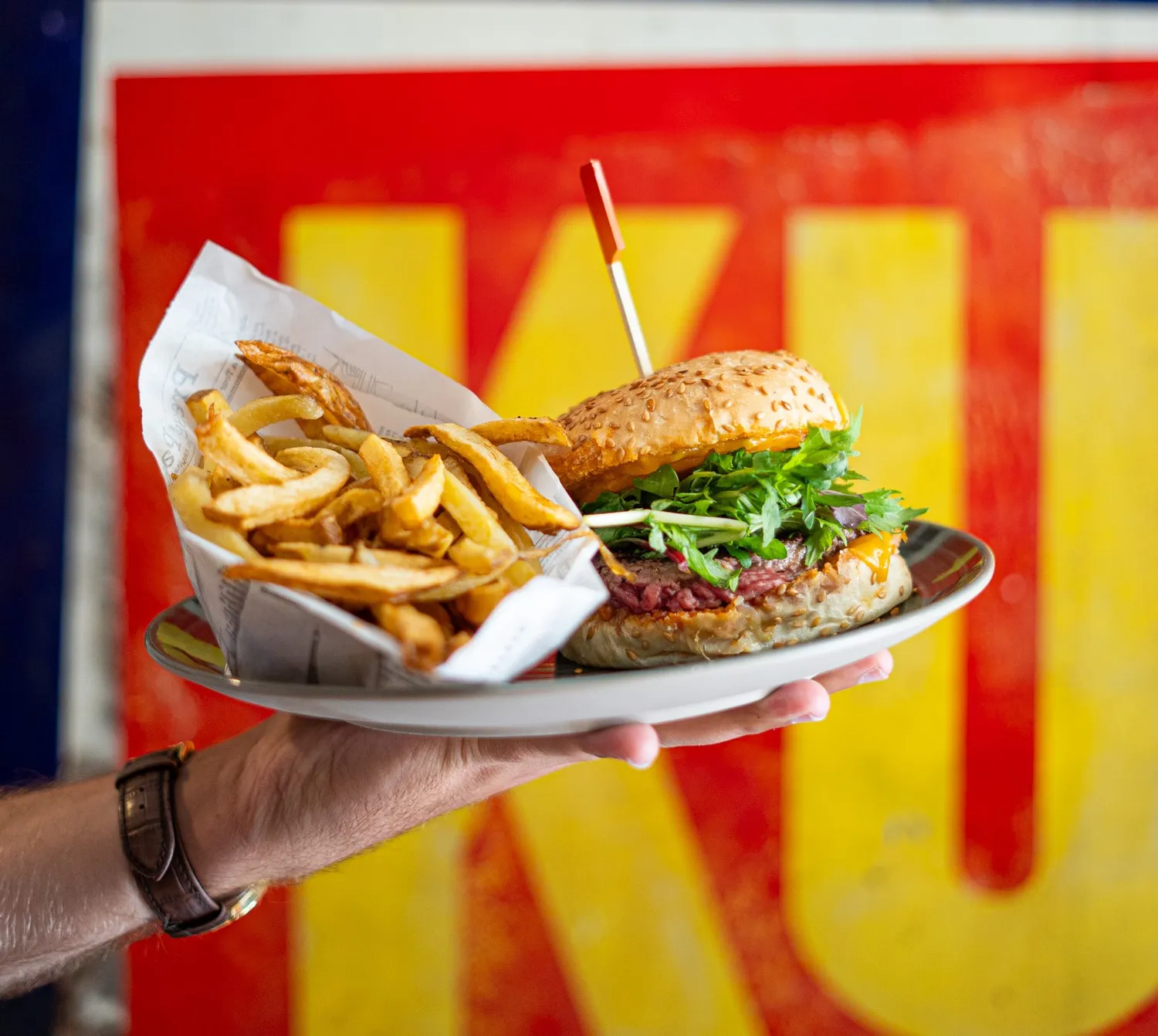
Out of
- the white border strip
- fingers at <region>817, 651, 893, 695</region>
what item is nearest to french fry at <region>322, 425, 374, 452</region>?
fingers at <region>817, 651, 893, 695</region>

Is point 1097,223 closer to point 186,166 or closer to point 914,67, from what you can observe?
point 914,67

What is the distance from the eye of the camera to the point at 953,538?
6.56 ft

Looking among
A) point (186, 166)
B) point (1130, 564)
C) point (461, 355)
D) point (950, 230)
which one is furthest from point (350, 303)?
point (1130, 564)

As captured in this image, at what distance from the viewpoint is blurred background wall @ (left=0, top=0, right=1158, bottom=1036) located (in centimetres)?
340

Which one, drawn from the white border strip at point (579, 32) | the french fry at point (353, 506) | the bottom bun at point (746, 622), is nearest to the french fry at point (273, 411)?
the french fry at point (353, 506)

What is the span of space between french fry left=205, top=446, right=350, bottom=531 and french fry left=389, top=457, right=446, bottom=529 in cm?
14

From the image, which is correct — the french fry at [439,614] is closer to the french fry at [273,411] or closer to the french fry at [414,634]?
the french fry at [414,634]

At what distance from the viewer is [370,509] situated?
136cm

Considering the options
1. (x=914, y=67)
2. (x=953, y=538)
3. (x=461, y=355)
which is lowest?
(x=953, y=538)

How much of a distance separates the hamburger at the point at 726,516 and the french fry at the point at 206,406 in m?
0.61

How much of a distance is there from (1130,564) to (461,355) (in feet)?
8.56

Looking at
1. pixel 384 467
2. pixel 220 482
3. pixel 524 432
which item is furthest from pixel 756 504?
pixel 220 482

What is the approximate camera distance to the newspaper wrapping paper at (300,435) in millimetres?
1170

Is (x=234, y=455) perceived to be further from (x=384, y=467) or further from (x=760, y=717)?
(x=760, y=717)
